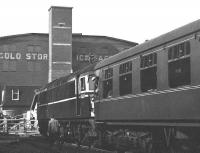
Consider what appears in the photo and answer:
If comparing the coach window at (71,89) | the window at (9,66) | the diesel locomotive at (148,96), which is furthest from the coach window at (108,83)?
the window at (9,66)

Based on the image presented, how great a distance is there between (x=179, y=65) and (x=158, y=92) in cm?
132

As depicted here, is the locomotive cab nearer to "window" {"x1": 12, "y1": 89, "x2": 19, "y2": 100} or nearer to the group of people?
the group of people

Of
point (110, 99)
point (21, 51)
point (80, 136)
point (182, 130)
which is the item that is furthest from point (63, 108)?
point (21, 51)

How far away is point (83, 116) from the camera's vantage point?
66.9 ft

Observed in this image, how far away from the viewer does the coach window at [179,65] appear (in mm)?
10938

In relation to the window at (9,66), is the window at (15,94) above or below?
below

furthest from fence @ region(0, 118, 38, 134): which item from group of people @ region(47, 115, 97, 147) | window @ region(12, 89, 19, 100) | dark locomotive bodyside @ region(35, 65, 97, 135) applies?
window @ region(12, 89, 19, 100)

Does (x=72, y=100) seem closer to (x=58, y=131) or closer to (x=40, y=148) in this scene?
(x=58, y=131)

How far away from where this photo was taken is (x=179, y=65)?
1127 centimetres

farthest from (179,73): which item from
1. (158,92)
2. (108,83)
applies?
(108,83)

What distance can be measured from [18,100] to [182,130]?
197 ft

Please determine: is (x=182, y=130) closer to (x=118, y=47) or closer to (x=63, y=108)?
(x=63, y=108)

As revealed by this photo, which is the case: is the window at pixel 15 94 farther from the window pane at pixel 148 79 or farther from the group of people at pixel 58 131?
the window pane at pixel 148 79

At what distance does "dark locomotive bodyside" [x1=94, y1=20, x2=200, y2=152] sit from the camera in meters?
10.8
